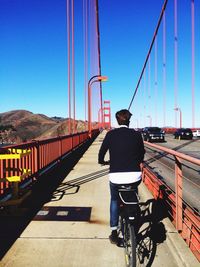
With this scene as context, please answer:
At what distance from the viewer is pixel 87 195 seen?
7.90 m

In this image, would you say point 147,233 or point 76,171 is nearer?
point 147,233

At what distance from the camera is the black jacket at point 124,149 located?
13.0 feet

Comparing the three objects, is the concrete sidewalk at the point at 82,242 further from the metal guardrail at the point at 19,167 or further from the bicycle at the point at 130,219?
the metal guardrail at the point at 19,167

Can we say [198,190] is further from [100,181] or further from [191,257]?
[191,257]

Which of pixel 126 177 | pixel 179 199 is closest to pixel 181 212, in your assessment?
pixel 179 199

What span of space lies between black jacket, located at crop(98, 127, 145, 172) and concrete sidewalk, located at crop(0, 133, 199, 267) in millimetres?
622

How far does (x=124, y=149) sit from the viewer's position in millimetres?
3961

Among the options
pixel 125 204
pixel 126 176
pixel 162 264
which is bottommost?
pixel 162 264

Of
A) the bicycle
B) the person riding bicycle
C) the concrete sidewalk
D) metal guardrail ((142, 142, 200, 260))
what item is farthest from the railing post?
the bicycle

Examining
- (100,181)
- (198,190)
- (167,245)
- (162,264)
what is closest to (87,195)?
(100,181)

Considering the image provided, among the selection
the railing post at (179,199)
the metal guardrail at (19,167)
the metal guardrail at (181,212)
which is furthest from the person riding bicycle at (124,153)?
the metal guardrail at (19,167)

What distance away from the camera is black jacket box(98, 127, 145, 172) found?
13.0 feet

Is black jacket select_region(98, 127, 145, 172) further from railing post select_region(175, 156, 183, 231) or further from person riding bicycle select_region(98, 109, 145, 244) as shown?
railing post select_region(175, 156, 183, 231)

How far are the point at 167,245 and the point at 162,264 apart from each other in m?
0.61
